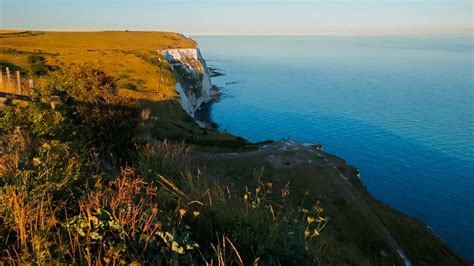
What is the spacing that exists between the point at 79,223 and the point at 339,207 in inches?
1321

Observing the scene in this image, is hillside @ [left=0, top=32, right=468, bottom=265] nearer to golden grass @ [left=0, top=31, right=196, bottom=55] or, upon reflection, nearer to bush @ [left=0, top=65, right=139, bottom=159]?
bush @ [left=0, top=65, right=139, bottom=159]

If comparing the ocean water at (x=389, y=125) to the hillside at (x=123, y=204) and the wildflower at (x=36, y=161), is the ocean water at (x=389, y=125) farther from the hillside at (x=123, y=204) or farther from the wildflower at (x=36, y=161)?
the wildflower at (x=36, y=161)

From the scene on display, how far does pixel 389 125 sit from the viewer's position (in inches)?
3639

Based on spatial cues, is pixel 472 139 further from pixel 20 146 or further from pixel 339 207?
pixel 20 146

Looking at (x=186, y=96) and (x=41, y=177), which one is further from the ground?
(x=41, y=177)

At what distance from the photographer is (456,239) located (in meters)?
45.2

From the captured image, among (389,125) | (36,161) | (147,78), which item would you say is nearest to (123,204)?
(36,161)

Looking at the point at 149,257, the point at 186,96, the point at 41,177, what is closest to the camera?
the point at 149,257

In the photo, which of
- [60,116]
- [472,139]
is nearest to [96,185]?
[60,116]

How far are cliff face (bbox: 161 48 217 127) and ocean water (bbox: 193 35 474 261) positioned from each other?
265 inches

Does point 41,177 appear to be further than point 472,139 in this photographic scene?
No

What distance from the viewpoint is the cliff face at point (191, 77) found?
4289 inches

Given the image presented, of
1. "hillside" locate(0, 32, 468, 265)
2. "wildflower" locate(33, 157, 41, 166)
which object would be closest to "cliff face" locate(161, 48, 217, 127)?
"hillside" locate(0, 32, 468, 265)

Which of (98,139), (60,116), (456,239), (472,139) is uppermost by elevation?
(60,116)
